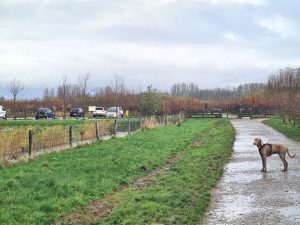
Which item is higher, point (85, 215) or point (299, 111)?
point (299, 111)

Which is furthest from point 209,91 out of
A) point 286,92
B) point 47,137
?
point 47,137

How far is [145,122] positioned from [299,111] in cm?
1183

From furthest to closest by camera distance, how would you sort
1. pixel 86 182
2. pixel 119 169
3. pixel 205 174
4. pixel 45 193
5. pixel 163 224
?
pixel 119 169 < pixel 205 174 < pixel 86 182 < pixel 45 193 < pixel 163 224

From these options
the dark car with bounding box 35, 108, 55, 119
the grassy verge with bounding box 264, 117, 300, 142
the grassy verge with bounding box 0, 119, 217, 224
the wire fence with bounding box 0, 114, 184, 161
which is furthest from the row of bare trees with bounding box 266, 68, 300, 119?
the dark car with bounding box 35, 108, 55, 119

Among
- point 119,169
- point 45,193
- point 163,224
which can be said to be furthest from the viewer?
point 119,169

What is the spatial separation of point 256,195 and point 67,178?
17.0 feet

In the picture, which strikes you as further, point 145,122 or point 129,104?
point 129,104

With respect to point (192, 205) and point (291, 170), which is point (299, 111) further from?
point (192, 205)

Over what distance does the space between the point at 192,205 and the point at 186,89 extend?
485ft

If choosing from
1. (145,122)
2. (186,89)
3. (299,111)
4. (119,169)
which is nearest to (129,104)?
(145,122)

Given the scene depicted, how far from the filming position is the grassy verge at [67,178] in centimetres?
933

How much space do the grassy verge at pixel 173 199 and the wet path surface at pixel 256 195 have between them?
1.00 ft

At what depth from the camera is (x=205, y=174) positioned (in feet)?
45.1

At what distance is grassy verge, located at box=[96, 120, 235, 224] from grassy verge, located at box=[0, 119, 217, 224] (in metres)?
0.40
